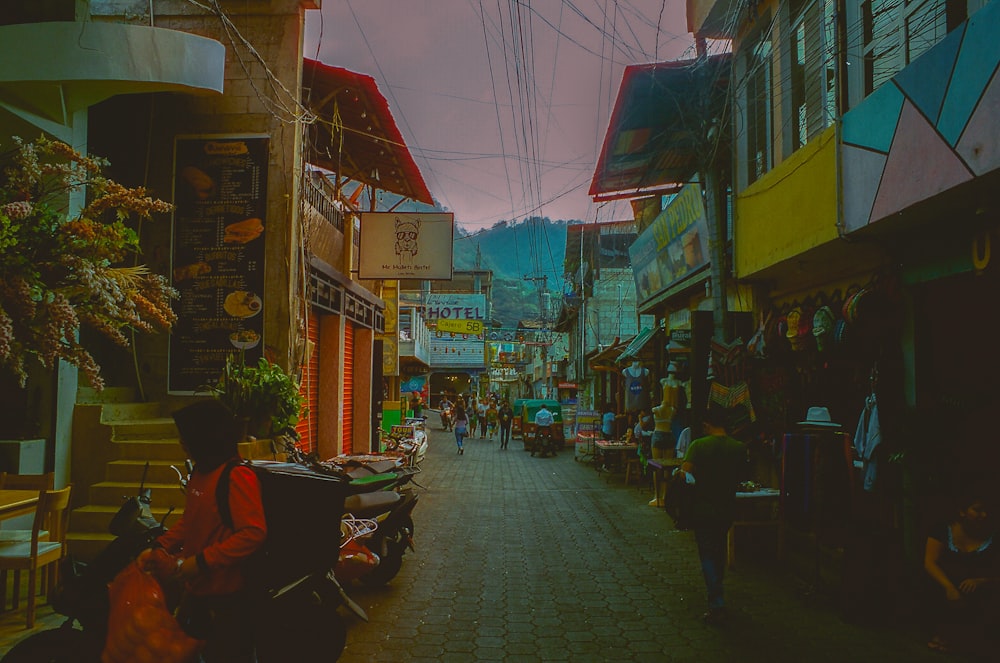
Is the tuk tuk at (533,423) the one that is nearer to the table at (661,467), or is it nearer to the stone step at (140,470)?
the table at (661,467)

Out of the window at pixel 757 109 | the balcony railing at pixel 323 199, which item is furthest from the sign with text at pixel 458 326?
the window at pixel 757 109

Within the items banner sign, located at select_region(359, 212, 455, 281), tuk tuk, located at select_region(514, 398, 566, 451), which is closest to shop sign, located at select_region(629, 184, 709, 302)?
banner sign, located at select_region(359, 212, 455, 281)

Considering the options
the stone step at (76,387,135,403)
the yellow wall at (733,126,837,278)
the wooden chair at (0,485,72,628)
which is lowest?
the wooden chair at (0,485,72,628)

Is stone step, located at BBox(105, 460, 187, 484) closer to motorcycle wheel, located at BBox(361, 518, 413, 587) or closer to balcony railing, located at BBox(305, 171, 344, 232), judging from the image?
motorcycle wheel, located at BBox(361, 518, 413, 587)

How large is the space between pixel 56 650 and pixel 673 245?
41.5 feet

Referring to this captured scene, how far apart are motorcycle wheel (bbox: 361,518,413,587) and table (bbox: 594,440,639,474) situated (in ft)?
32.6

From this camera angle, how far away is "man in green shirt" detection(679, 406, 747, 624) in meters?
5.81

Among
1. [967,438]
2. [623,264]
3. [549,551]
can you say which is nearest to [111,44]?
[549,551]

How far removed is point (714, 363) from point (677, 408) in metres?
3.85

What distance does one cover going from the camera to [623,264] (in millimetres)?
33594

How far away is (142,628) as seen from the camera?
2.92 metres

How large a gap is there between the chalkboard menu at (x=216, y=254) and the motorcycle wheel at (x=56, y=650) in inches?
278

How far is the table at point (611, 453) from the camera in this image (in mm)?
16484

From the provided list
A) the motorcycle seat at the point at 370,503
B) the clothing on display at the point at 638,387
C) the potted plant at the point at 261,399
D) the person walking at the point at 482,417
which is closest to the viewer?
the motorcycle seat at the point at 370,503
